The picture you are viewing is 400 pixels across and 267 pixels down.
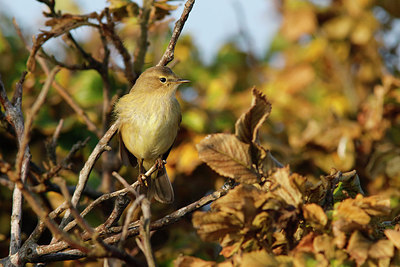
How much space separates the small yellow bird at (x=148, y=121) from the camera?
3910 millimetres

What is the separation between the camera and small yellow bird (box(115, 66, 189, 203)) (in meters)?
3.91

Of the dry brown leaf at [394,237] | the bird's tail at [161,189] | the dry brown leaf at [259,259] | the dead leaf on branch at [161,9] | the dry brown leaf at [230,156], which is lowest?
the bird's tail at [161,189]

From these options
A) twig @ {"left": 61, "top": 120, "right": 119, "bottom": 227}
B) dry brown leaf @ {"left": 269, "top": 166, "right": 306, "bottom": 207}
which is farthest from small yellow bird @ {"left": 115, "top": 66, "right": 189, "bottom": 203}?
dry brown leaf @ {"left": 269, "top": 166, "right": 306, "bottom": 207}

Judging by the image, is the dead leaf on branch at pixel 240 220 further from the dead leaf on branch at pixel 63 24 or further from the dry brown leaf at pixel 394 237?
the dead leaf on branch at pixel 63 24

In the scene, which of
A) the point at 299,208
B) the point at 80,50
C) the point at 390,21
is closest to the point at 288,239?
the point at 299,208

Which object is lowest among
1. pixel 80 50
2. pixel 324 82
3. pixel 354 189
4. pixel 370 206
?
pixel 324 82

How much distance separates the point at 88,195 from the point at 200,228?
162cm

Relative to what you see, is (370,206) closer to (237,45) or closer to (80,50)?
(80,50)

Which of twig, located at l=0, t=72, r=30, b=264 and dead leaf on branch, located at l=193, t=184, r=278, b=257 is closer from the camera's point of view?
dead leaf on branch, located at l=193, t=184, r=278, b=257

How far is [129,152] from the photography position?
4.18m

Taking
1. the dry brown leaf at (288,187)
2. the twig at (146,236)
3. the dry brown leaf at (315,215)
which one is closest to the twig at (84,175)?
the twig at (146,236)

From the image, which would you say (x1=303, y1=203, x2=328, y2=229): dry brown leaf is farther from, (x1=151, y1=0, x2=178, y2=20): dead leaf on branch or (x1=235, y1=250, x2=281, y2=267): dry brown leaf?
(x1=151, y1=0, x2=178, y2=20): dead leaf on branch

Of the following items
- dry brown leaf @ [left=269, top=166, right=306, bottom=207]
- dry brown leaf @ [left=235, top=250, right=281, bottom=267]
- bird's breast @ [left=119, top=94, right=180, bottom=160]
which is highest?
dry brown leaf @ [left=269, top=166, right=306, bottom=207]

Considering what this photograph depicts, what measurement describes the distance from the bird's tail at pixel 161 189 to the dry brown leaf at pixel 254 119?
5.86 feet
